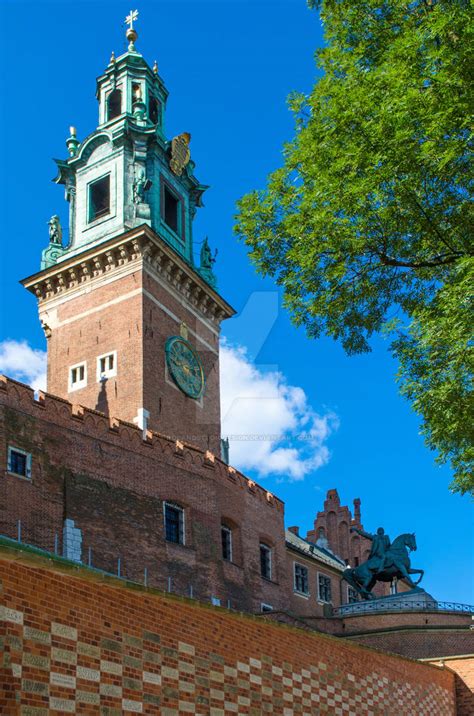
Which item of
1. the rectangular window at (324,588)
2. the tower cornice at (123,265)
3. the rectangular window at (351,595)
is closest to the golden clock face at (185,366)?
the tower cornice at (123,265)

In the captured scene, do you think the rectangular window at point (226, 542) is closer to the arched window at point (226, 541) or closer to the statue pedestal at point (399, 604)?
the arched window at point (226, 541)

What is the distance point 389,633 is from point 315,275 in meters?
20.0

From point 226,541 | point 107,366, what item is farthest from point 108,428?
point 107,366

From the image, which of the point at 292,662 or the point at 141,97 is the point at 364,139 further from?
the point at 141,97

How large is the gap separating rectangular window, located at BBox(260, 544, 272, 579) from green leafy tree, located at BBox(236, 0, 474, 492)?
22.4 m

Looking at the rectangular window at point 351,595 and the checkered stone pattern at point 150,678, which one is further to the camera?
the rectangular window at point 351,595

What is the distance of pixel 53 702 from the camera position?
9.26 metres

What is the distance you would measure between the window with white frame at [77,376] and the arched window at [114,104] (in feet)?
45.3

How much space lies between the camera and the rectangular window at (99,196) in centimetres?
4484

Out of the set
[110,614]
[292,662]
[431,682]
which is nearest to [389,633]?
[431,682]

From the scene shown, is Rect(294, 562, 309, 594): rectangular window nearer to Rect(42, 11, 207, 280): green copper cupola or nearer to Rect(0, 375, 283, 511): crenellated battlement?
Rect(0, 375, 283, 511): crenellated battlement

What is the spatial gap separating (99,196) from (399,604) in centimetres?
2334

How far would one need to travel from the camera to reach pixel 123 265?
41.6m

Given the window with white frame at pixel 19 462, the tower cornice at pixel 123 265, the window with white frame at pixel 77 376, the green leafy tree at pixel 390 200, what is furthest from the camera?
the tower cornice at pixel 123 265
